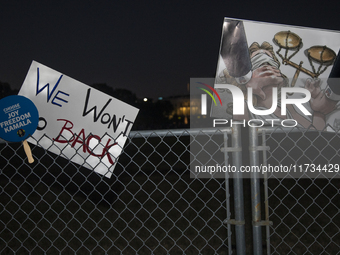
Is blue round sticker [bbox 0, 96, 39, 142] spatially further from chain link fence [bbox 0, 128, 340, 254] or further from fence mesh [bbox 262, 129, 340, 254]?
fence mesh [bbox 262, 129, 340, 254]

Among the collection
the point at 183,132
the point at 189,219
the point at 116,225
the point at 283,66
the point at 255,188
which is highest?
the point at 283,66

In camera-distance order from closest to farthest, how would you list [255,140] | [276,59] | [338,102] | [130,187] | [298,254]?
1. [255,140]
2. [298,254]
3. [338,102]
4. [276,59]
5. [130,187]

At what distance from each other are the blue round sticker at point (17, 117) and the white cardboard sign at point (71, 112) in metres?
0.05

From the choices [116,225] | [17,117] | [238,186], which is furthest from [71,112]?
[116,225]

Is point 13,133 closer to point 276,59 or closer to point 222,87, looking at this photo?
point 222,87

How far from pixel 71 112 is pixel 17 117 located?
0.27 m

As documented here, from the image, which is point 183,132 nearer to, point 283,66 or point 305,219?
point 283,66

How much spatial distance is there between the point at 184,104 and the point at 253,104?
66743mm

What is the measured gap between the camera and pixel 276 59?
101 inches

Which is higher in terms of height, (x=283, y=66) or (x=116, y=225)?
(x=283, y=66)

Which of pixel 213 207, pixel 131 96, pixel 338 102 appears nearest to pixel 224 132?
pixel 338 102

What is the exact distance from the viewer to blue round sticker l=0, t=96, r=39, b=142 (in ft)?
4.58

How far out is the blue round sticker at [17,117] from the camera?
139cm

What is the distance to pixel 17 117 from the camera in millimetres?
1400
